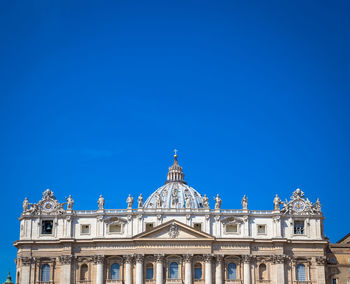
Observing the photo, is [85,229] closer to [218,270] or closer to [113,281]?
[113,281]

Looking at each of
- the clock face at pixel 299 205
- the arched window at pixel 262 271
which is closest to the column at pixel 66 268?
the arched window at pixel 262 271

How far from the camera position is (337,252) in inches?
4628

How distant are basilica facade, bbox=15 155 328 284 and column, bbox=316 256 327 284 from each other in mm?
148

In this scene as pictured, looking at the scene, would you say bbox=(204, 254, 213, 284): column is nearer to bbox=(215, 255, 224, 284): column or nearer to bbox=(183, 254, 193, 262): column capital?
bbox=(215, 255, 224, 284): column

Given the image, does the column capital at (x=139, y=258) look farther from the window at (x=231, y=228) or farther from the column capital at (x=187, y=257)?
the window at (x=231, y=228)

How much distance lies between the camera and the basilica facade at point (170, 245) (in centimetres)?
11262

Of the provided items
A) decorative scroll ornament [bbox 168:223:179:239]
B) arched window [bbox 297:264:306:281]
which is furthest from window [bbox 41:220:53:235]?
arched window [bbox 297:264:306:281]

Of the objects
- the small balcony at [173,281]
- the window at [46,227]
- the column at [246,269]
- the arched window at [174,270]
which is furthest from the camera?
the window at [46,227]

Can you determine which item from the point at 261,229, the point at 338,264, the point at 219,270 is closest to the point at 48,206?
the point at 219,270

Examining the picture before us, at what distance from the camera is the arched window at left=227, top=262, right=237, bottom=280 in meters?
113

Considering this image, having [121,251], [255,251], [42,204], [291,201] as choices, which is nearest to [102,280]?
[121,251]

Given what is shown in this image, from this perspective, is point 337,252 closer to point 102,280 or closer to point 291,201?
point 291,201

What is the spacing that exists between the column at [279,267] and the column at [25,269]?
36.4m

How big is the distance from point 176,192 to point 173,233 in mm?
38603
